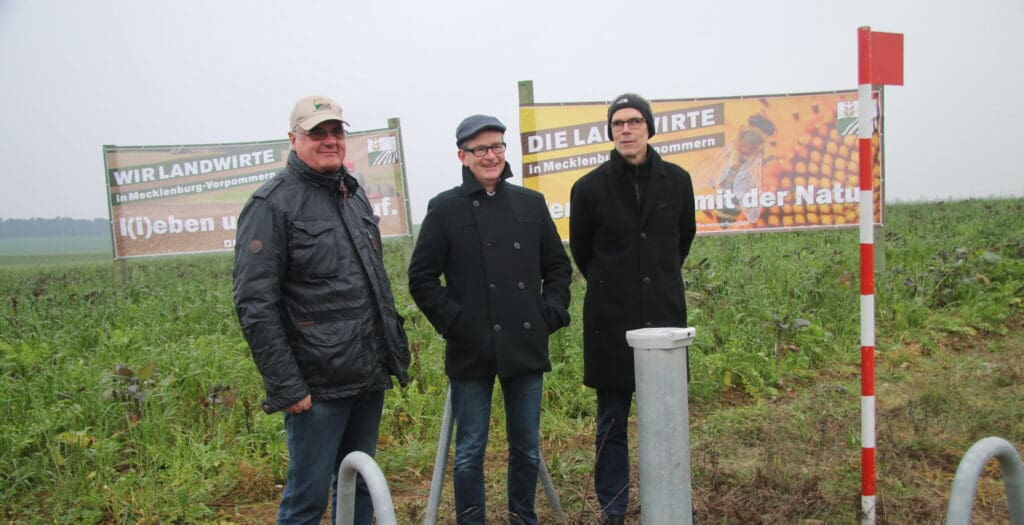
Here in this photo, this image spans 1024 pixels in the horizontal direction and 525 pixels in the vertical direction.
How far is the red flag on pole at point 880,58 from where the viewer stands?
115 inches

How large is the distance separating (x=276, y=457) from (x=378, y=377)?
1974mm

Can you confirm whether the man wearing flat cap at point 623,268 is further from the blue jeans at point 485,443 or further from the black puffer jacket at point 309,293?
the black puffer jacket at point 309,293

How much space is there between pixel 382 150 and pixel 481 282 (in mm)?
6503

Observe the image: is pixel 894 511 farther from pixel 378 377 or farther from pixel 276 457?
pixel 276 457

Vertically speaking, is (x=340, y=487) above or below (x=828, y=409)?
above

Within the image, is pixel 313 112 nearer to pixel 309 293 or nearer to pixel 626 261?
pixel 309 293

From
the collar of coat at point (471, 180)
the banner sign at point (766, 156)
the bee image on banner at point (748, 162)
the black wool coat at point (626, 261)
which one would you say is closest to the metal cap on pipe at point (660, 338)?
the black wool coat at point (626, 261)

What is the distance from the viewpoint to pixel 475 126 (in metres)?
3.03

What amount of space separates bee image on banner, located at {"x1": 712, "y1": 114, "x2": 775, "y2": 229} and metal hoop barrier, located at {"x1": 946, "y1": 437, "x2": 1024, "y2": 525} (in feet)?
21.5

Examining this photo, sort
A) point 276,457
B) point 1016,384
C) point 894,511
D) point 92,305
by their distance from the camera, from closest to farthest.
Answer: point 894,511, point 276,457, point 1016,384, point 92,305

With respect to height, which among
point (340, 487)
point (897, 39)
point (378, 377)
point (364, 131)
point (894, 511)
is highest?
point (364, 131)

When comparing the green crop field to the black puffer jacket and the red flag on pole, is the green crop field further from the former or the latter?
the red flag on pole

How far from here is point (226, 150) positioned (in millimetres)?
9828

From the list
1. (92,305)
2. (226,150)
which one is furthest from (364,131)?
(92,305)
